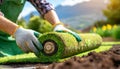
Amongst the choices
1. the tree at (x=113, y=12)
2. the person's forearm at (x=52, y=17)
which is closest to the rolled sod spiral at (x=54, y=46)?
the person's forearm at (x=52, y=17)

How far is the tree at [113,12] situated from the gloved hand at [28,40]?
80.9ft

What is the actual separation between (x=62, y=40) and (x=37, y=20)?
10.4 m

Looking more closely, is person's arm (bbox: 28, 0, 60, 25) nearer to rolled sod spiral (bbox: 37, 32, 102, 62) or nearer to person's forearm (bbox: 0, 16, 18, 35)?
rolled sod spiral (bbox: 37, 32, 102, 62)

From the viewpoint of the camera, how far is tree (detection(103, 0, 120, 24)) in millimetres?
30188

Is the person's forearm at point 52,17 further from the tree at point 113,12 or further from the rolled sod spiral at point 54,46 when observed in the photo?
the tree at point 113,12

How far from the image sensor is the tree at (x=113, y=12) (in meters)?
30.2

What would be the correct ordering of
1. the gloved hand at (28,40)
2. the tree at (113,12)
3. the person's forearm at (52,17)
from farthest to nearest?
the tree at (113,12)
the person's forearm at (52,17)
the gloved hand at (28,40)

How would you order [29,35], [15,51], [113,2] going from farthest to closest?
[113,2] → [15,51] → [29,35]

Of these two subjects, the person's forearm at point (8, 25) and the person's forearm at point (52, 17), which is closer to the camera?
the person's forearm at point (8, 25)

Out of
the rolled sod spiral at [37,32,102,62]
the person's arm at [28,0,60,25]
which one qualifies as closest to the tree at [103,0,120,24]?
the person's arm at [28,0,60,25]

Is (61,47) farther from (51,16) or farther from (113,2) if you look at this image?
(113,2)

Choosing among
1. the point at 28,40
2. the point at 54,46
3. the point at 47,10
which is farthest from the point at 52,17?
the point at 28,40

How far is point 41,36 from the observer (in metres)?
5.79

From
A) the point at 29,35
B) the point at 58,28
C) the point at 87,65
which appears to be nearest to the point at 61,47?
the point at 29,35
